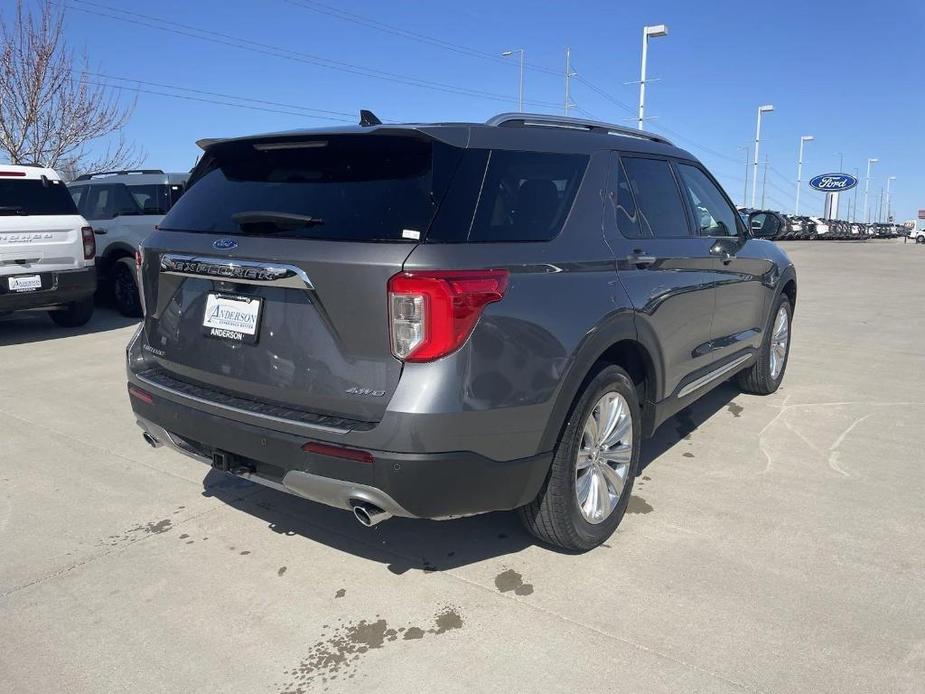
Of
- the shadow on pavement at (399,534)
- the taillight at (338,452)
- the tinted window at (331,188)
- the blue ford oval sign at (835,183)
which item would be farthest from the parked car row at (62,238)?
Result: the blue ford oval sign at (835,183)

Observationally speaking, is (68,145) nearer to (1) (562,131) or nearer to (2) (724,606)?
(1) (562,131)

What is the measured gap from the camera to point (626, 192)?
11.6 feet

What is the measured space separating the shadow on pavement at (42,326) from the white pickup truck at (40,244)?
0.45 meters

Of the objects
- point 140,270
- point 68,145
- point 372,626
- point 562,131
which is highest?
point 68,145

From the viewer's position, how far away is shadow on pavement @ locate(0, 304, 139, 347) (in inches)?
331

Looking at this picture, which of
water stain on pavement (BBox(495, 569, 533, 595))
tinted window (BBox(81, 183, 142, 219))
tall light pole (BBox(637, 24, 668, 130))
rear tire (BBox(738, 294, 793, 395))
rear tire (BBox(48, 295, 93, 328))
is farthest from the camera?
tall light pole (BBox(637, 24, 668, 130))

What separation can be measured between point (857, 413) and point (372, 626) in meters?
4.21

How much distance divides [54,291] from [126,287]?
182 centimetres

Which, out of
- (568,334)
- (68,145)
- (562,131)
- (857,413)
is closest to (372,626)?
(568,334)

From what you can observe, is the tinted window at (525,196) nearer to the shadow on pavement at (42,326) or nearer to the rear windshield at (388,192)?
the rear windshield at (388,192)

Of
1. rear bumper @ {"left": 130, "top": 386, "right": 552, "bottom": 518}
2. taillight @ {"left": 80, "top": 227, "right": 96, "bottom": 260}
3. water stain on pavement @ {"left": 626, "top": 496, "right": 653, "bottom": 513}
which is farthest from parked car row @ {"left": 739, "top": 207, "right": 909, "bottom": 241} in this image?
taillight @ {"left": 80, "top": 227, "right": 96, "bottom": 260}

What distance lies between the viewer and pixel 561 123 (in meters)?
3.46

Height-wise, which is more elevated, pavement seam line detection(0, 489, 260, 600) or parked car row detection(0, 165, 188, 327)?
parked car row detection(0, 165, 188, 327)

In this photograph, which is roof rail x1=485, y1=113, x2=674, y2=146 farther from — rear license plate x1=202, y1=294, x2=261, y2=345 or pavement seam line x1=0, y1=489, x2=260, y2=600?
pavement seam line x1=0, y1=489, x2=260, y2=600
